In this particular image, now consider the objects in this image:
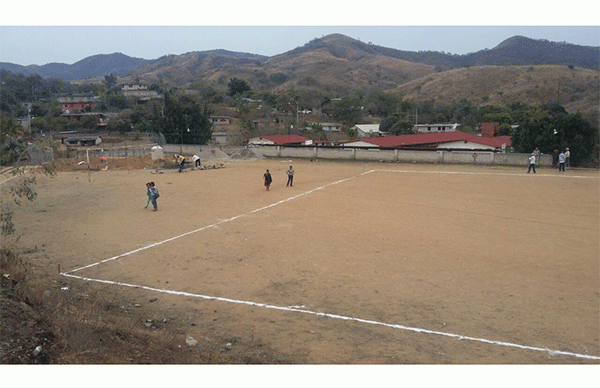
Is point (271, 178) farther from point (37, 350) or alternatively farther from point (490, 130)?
point (490, 130)

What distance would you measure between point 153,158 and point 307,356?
28.3 m

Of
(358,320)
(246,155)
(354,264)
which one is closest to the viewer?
(358,320)

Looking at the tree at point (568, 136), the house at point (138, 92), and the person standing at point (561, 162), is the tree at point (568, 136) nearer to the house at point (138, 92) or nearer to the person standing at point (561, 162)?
the person standing at point (561, 162)

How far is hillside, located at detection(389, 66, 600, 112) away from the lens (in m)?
81.0

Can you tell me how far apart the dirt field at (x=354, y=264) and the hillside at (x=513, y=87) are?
64.5m

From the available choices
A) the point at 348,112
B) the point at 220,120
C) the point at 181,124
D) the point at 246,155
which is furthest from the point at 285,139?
the point at 348,112

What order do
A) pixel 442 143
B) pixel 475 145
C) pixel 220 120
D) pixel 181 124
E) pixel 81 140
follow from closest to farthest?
1. pixel 475 145
2. pixel 442 143
3. pixel 181 124
4. pixel 81 140
5. pixel 220 120

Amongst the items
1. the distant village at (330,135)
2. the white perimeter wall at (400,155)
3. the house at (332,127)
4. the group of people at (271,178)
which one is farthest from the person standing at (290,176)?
the house at (332,127)

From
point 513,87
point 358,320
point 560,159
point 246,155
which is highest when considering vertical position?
point 513,87

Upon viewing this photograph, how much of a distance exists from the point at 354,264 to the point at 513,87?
3687 inches

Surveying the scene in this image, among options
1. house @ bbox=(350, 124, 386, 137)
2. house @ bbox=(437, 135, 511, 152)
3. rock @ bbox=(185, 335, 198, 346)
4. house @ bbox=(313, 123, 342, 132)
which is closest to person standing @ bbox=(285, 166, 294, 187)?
rock @ bbox=(185, 335, 198, 346)

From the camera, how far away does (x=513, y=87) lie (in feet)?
300

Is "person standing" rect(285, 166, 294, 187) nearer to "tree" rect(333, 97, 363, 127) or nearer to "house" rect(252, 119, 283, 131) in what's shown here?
"house" rect(252, 119, 283, 131)

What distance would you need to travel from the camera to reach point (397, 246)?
12109 mm
